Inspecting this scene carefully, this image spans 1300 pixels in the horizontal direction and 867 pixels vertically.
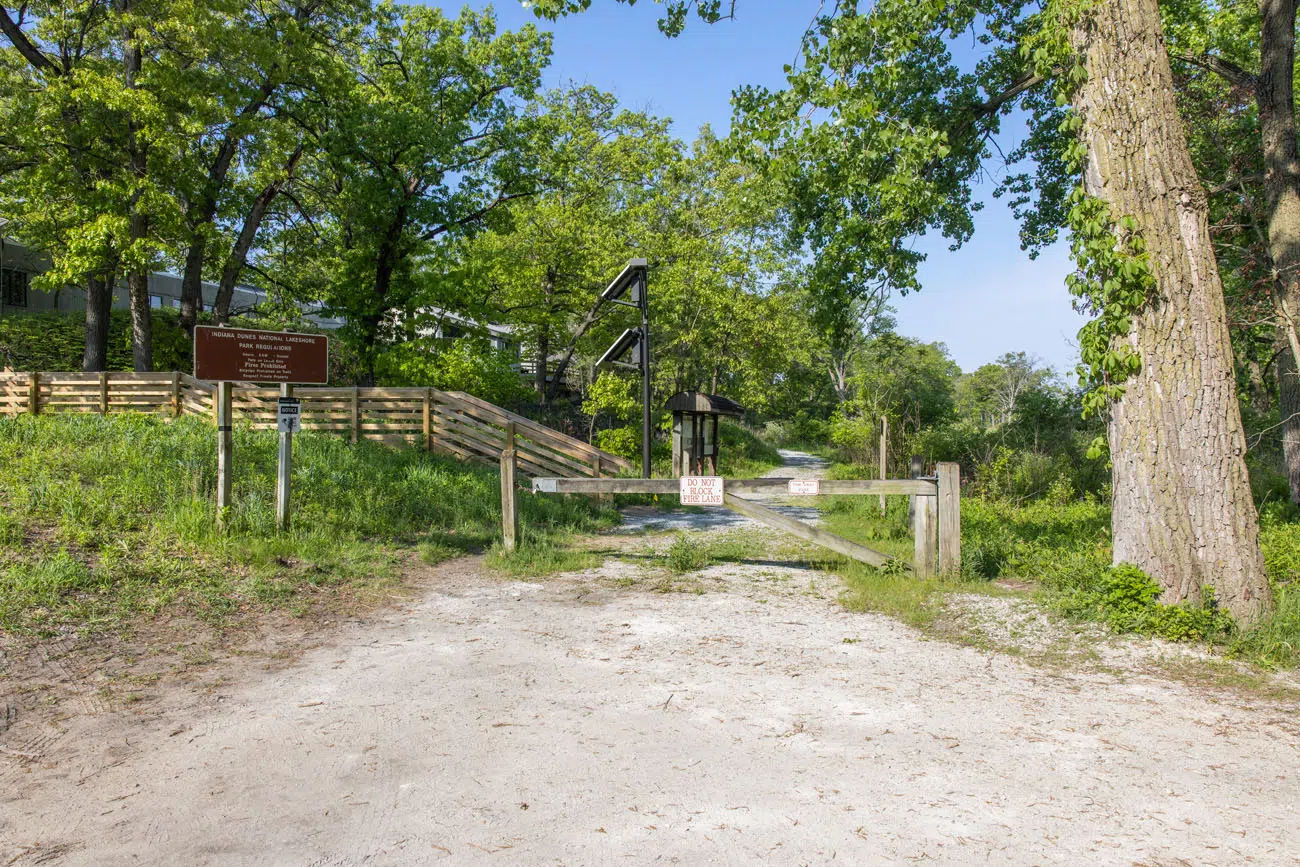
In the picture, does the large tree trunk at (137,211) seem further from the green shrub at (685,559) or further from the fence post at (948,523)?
the fence post at (948,523)

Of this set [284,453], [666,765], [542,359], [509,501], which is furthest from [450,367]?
[666,765]

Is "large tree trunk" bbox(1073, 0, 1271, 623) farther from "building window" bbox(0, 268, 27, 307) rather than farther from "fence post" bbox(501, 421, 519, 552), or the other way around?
"building window" bbox(0, 268, 27, 307)

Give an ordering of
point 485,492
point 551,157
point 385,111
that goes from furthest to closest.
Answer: point 551,157, point 385,111, point 485,492

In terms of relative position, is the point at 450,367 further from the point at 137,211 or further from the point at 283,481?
the point at 283,481

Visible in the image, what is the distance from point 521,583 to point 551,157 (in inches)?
658

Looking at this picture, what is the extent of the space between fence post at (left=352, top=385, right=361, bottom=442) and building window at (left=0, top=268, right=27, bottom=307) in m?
19.4

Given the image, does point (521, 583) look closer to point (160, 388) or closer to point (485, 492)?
point (485, 492)

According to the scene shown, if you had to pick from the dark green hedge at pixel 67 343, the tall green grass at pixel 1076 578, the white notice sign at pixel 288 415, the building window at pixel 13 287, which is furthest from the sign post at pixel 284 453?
the building window at pixel 13 287

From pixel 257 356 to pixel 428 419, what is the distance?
6.66 metres

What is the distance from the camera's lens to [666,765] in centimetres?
384

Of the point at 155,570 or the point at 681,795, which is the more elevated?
the point at 155,570

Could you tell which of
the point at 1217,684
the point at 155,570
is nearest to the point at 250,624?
the point at 155,570

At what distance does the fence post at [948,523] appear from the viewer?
25.3 feet

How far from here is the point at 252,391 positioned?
16969mm
